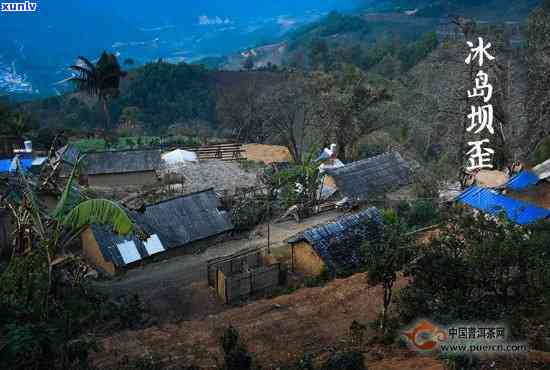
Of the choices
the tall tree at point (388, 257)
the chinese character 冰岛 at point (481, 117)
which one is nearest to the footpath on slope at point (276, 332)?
the tall tree at point (388, 257)

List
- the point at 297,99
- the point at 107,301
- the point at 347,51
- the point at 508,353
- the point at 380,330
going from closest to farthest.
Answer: the point at 508,353 → the point at 380,330 → the point at 107,301 → the point at 297,99 → the point at 347,51

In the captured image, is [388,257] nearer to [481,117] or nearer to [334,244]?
[334,244]

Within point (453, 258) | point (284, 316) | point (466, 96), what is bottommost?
point (284, 316)

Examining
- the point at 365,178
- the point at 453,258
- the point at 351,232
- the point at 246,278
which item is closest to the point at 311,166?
the point at 365,178

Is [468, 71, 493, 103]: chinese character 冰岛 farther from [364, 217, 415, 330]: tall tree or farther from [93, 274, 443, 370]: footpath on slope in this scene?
[364, 217, 415, 330]: tall tree

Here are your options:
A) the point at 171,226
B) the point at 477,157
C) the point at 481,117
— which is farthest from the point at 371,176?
the point at 171,226

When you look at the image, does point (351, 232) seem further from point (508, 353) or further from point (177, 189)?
point (177, 189)
